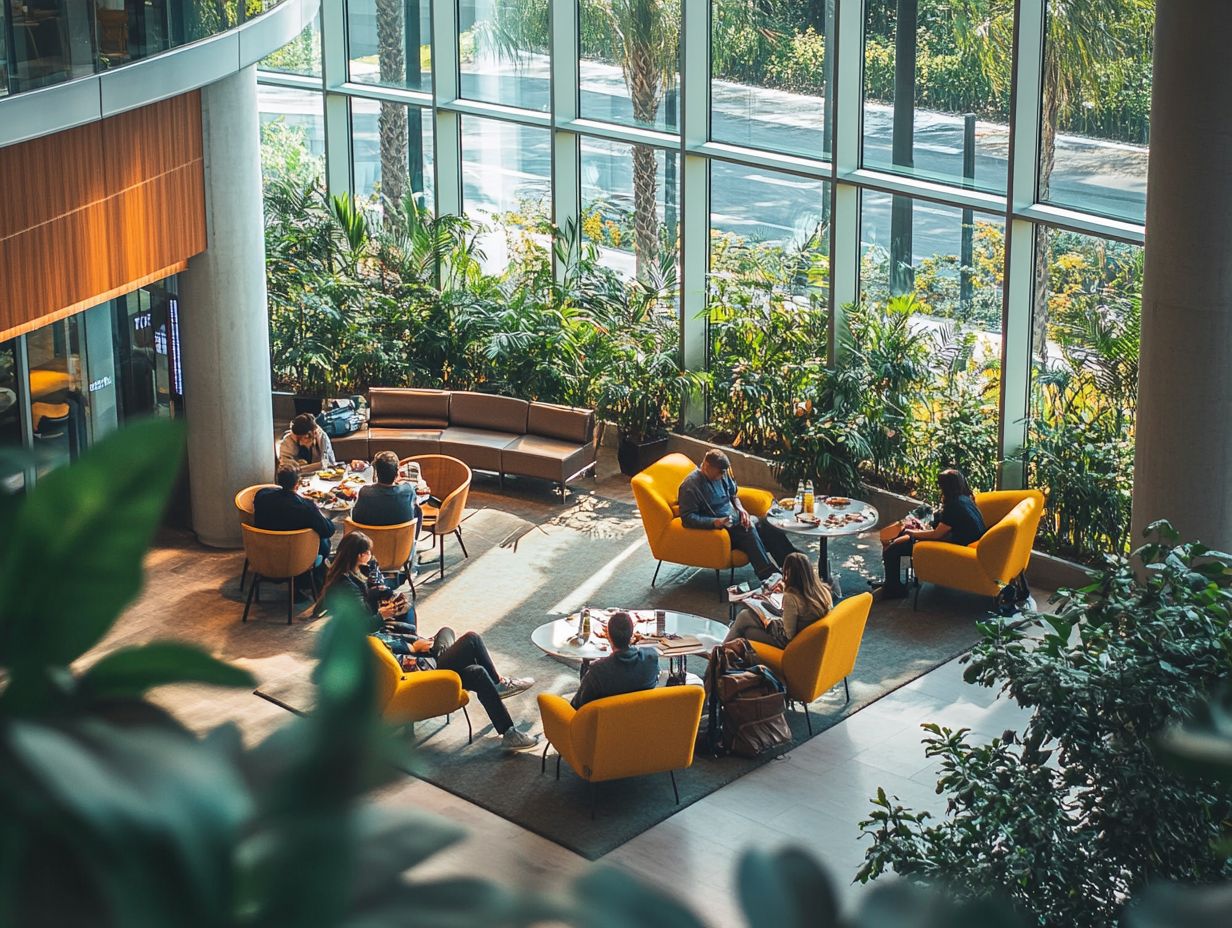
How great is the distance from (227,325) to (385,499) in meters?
2.07

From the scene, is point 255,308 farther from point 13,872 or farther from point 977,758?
point 13,872

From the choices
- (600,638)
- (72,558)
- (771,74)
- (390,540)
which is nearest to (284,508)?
(390,540)

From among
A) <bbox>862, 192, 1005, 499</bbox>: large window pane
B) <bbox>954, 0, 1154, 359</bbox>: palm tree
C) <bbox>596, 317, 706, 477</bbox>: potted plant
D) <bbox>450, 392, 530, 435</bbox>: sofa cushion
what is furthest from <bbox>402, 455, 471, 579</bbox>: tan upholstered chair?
<bbox>954, 0, 1154, 359</bbox>: palm tree

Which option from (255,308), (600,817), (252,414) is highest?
(255,308)

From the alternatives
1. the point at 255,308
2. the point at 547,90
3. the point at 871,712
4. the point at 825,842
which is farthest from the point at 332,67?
the point at 825,842

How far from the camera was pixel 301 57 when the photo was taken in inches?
683

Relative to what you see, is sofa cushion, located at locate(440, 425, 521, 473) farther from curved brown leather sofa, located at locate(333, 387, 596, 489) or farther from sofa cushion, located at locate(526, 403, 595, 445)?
sofa cushion, located at locate(526, 403, 595, 445)

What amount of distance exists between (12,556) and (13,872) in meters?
0.13

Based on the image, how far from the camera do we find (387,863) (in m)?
0.54

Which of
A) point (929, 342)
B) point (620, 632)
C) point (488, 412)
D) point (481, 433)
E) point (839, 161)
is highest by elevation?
point (839, 161)

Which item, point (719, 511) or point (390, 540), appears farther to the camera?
point (719, 511)

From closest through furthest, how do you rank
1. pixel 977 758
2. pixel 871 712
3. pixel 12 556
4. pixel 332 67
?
pixel 12 556, pixel 977 758, pixel 871 712, pixel 332 67

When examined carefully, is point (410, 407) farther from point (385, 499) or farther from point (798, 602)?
point (798, 602)

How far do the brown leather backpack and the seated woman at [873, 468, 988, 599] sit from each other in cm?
252
